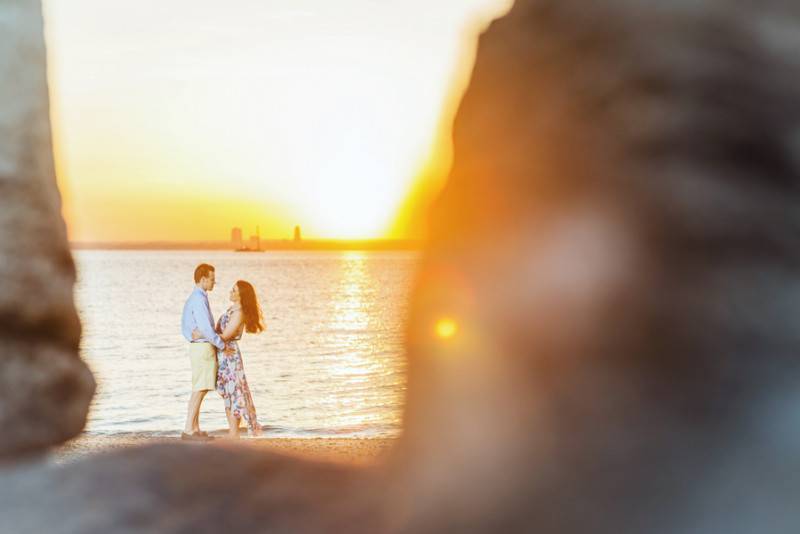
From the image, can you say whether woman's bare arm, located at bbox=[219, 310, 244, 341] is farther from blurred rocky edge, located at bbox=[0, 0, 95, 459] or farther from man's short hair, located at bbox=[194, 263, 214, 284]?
blurred rocky edge, located at bbox=[0, 0, 95, 459]

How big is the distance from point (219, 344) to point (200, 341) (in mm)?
247

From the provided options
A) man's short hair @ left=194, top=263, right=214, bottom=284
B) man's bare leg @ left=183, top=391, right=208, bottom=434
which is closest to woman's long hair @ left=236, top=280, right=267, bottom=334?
man's short hair @ left=194, top=263, right=214, bottom=284

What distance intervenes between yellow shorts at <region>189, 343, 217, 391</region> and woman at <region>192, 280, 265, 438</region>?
0.09 m

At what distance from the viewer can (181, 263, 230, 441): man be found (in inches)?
449

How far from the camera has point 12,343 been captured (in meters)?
6.81

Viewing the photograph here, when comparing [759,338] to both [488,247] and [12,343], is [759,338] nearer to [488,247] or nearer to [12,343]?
[488,247]

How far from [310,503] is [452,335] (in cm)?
33

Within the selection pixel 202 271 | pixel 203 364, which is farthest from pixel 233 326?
pixel 202 271

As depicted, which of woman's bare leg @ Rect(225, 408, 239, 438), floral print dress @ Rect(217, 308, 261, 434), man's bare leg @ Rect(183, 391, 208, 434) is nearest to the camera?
floral print dress @ Rect(217, 308, 261, 434)

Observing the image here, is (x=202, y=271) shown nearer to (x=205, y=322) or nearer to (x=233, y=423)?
(x=205, y=322)

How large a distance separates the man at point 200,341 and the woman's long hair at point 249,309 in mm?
400

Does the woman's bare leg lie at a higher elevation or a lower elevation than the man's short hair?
lower

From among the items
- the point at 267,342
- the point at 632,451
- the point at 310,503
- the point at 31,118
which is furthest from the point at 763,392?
the point at 267,342

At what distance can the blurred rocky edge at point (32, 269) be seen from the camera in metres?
6.74
